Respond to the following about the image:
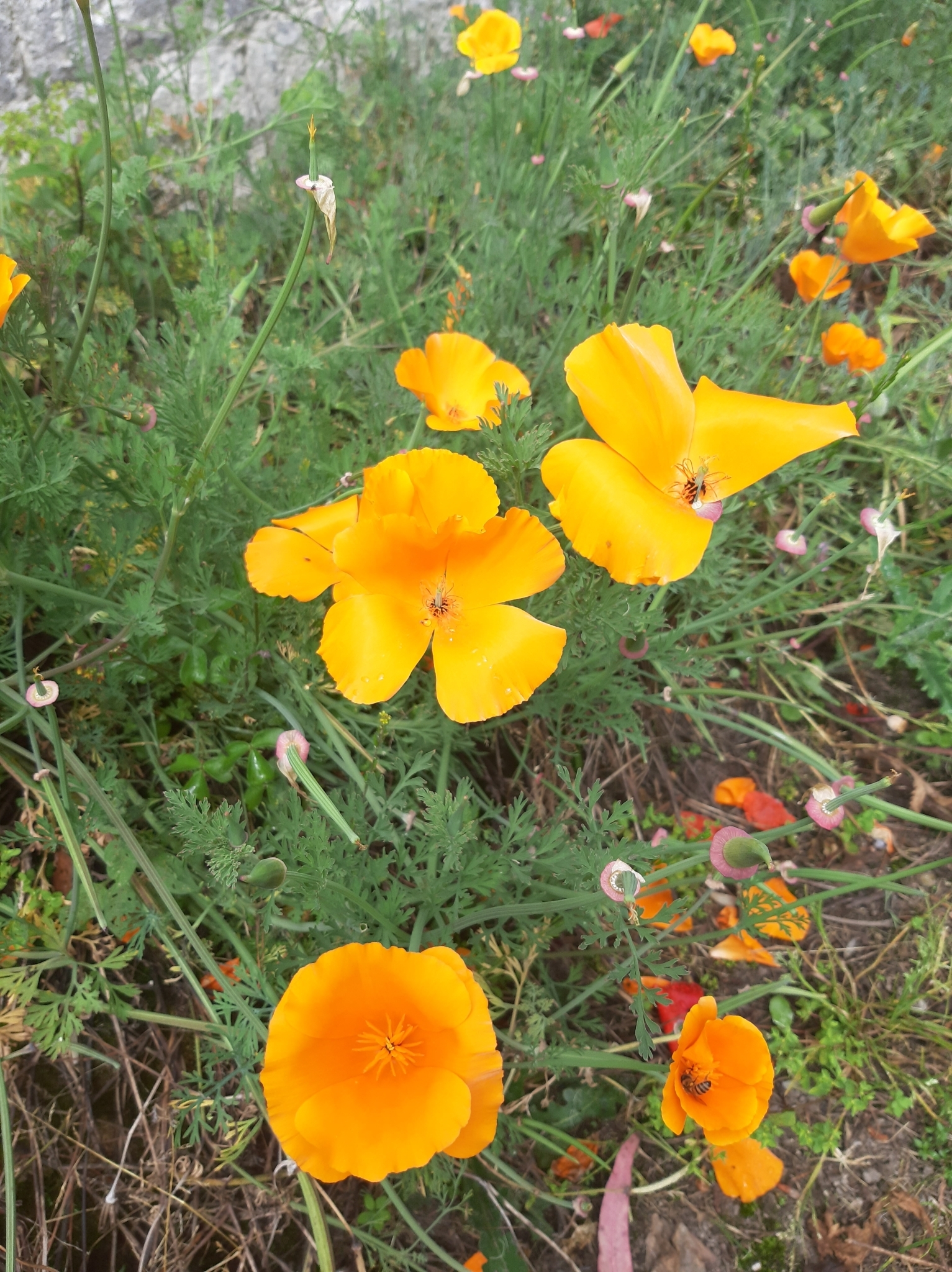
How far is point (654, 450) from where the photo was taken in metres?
1.18

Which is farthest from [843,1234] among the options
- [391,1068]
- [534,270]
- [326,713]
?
[534,270]

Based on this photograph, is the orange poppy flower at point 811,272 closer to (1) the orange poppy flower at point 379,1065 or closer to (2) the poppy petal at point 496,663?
(2) the poppy petal at point 496,663

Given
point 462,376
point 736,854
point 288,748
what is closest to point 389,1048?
point 288,748

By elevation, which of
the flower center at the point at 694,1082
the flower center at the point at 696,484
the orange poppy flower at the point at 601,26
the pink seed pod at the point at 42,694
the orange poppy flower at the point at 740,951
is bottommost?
the orange poppy flower at the point at 740,951

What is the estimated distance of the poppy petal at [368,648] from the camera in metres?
1.13

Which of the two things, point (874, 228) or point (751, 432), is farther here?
point (874, 228)

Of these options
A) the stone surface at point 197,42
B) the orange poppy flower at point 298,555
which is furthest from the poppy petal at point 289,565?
the stone surface at point 197,42

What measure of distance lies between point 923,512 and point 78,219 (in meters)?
2.71

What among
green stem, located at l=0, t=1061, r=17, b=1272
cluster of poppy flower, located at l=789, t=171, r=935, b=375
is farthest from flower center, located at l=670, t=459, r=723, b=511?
green stem, located at l=0, t=1061, r=17, b=1272

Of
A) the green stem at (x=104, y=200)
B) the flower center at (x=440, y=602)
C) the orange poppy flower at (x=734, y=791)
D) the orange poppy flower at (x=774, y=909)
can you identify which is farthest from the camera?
the orange poppy flower at (x=734, y=791)

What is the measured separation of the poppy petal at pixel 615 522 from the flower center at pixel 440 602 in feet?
0.80

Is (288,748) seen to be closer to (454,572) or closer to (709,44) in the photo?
(454,572)

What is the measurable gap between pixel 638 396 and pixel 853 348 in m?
1.17

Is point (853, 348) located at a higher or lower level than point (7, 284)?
lower
